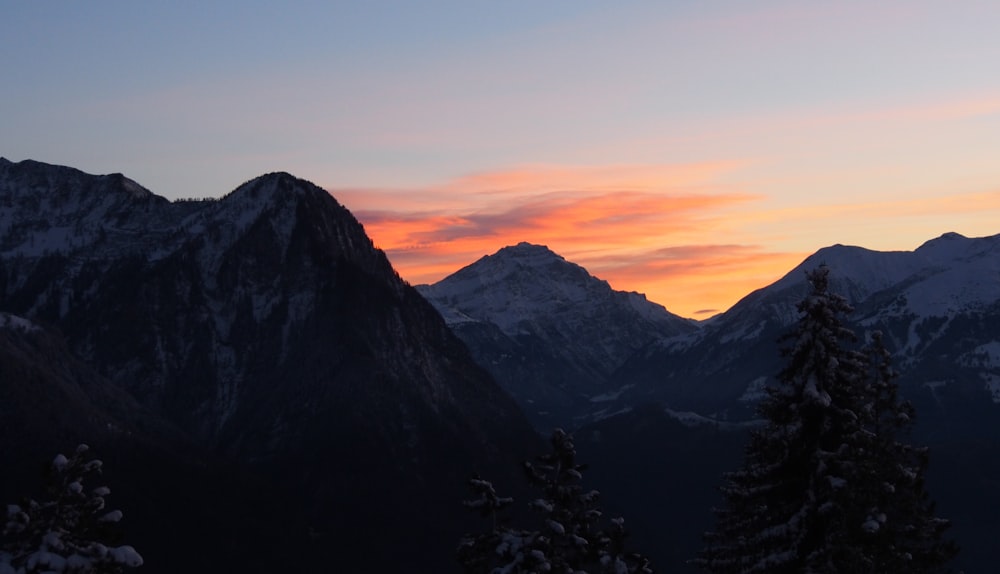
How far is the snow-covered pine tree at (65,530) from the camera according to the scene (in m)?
44.5

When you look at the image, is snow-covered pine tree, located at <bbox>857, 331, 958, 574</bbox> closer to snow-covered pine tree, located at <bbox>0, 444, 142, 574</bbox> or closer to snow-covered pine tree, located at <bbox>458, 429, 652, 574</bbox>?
snow-covered pine tree, located at <bbox>458, 429, 652, 574</bbox>

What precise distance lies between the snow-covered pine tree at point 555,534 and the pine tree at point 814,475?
248 inches

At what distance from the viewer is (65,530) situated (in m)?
46.1

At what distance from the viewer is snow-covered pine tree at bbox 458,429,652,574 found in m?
53.5

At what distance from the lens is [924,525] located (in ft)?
215

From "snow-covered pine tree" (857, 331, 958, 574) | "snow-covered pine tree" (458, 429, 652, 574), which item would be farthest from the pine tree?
"snow-covered pine tree" (458, 429, 652, 574)

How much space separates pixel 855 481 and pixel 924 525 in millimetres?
9236

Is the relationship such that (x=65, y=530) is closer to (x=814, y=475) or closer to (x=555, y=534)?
(x=555, y=534)

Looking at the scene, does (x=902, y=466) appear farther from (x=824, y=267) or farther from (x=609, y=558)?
(x=609, y=558)

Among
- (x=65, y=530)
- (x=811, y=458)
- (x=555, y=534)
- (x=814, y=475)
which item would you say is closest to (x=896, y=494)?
(x=811, y=458)

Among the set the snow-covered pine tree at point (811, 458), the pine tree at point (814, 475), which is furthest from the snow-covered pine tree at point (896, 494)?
the snow-covered pine tree at point (811, 458)

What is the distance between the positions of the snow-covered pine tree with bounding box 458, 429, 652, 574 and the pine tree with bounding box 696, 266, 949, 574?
6302 millimetres

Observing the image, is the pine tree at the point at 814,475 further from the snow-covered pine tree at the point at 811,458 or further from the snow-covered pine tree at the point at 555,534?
the snow-covered pine tree at the point at 555,534

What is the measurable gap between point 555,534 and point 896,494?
17059 mm
